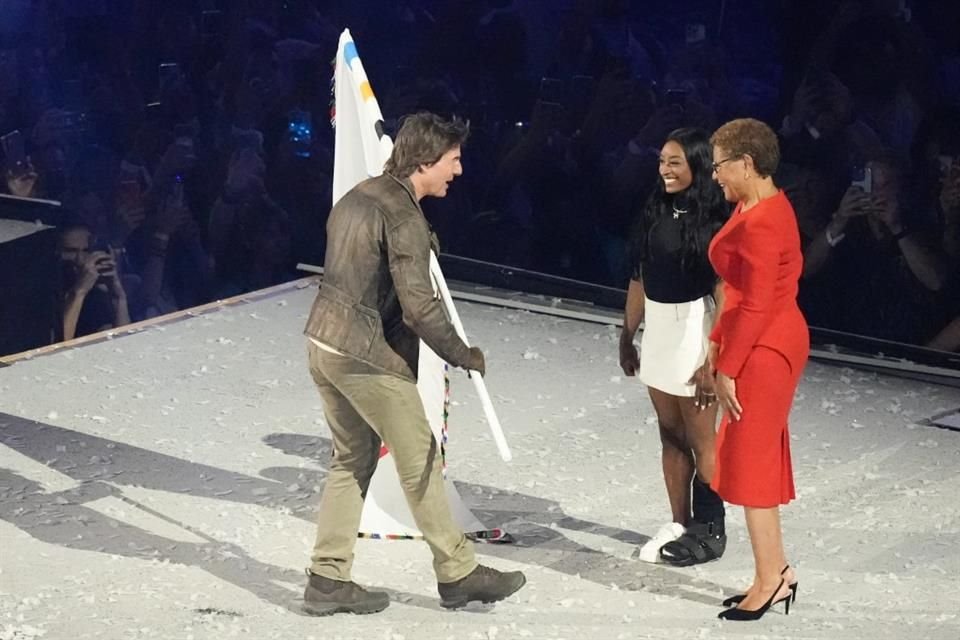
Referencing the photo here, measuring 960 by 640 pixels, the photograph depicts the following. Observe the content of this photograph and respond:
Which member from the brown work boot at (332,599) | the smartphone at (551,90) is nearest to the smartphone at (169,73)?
the smartphone at (551,90)

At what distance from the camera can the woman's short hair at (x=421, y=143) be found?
4.09m

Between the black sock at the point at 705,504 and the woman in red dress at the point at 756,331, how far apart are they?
501 millimetres

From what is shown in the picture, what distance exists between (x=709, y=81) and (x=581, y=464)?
2.20 m

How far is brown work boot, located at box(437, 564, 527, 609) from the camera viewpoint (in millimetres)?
4215

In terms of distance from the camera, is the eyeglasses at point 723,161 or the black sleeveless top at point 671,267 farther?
the black sleeveless top at point 671,267

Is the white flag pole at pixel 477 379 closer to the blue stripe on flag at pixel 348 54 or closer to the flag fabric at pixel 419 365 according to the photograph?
the flag fabric at pixel 419 365

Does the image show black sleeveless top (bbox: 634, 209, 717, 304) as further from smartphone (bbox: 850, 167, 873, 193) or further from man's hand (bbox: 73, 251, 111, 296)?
man's hand (bbox: 73, 251, 111, 296)

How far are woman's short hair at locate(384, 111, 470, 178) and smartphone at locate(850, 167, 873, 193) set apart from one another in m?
3.00

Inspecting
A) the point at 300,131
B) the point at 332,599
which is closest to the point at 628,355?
the point at 332,599

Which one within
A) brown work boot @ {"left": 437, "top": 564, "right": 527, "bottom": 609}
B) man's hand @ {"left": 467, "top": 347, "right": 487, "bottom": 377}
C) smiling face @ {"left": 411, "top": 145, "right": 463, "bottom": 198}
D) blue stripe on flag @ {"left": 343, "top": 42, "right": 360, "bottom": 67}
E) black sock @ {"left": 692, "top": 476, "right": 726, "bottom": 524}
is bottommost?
brown work boot @ {"left": 437, "top": 564, "right": 527, "bottom": 609}

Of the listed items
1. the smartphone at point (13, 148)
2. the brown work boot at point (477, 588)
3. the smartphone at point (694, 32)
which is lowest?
the brown work boot at point (477, 588)

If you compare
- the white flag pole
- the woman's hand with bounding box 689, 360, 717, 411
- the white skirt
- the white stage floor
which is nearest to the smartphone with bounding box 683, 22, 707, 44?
the white stage floor

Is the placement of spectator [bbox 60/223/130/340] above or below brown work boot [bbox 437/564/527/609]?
below

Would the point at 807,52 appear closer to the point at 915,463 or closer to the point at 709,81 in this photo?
the point at 709,81
